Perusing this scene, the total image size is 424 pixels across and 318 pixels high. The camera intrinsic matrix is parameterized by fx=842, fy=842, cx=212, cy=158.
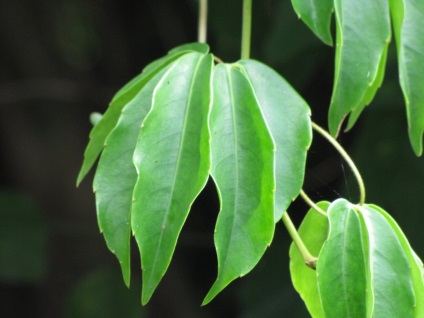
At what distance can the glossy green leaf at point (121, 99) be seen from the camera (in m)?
0.84

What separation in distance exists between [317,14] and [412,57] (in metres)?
0.11

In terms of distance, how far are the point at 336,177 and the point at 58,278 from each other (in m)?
0.76

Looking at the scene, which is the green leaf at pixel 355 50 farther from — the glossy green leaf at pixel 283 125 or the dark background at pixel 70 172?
the dark background at pixel 70 172

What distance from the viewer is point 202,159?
0.73 metres

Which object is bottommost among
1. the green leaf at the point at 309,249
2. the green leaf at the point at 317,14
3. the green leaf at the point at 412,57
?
the green leaf at the point at 309,249

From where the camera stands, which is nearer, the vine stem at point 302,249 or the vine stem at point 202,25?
the vine stem at point 302,249

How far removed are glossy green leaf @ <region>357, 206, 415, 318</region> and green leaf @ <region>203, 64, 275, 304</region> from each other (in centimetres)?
9

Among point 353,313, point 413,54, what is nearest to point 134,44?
point 413,54

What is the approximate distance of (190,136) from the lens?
76 cm

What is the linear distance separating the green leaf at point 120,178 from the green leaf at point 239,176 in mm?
83

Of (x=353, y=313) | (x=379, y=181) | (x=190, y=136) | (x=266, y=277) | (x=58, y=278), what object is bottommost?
(x=58, y=278)

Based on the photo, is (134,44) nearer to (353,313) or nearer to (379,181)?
(379,181)

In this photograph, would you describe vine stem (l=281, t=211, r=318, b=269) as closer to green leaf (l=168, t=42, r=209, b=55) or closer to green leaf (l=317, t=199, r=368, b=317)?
green leaf (l=317, t=199, r=368, b=317)

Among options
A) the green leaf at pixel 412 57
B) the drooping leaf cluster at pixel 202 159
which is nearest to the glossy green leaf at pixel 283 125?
the drooping leaf cluster at pixel 202 159
